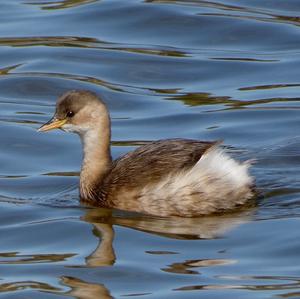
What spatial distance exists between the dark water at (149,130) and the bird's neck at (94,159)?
0.19 meters

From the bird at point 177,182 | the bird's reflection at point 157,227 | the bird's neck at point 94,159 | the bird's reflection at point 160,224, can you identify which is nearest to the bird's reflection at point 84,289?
the bird's reflection at point 157,227

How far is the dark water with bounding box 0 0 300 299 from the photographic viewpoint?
8.76m

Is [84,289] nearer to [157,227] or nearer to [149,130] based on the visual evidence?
[157,227]

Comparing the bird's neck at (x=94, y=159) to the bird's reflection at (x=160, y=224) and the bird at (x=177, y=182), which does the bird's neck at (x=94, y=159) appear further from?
the bird's reflection at (x=160, y=224)

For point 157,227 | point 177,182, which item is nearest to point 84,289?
point 157,227

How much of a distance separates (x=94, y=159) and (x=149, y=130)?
77.7 inches

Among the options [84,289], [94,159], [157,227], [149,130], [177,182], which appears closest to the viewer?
[84,289]

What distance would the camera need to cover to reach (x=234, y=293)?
8.26 metres

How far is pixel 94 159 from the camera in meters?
10.8

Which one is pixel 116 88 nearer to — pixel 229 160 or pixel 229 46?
pixel 229 46

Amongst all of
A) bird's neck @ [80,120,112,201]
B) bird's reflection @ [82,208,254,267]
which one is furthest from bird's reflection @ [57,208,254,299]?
bird's neck @ [80,120,112,201]

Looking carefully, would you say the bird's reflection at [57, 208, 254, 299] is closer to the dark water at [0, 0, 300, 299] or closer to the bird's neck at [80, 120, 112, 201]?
the dark water at [0, 0, 300, 299]

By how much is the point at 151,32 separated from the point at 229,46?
3.29ft

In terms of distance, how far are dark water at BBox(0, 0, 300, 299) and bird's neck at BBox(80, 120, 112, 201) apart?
187 millimetres
